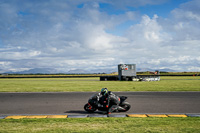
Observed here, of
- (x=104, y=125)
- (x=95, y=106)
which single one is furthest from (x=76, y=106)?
(x=104, y=125)

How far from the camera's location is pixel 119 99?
8.74 m

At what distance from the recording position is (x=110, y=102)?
848 cm

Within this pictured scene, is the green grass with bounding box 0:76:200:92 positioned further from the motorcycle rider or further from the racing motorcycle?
the motorcycle rider

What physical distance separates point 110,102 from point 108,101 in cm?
16

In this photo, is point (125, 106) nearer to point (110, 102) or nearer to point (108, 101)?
point (110, 102)

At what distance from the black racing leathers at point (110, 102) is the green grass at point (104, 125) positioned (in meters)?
1.59

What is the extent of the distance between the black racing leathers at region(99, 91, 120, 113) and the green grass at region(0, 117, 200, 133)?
1594mm

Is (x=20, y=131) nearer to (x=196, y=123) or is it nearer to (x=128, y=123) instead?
(x=128, y=123)

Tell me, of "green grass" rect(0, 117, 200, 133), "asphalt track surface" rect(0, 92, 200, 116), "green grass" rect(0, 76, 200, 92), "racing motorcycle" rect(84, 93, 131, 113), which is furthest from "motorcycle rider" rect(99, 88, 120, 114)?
"green grass" rect(0, 76, 200, 92)

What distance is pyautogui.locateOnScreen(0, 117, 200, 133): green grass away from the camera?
5.46 meters

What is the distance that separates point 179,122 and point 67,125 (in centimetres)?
360

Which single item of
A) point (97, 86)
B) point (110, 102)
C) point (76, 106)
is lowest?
point (76, 106)

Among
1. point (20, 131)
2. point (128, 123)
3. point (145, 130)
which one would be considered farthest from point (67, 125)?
point (145, 130)

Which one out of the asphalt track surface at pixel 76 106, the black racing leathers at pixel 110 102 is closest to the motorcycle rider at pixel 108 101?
the black racing leathers at pixel 110 102
